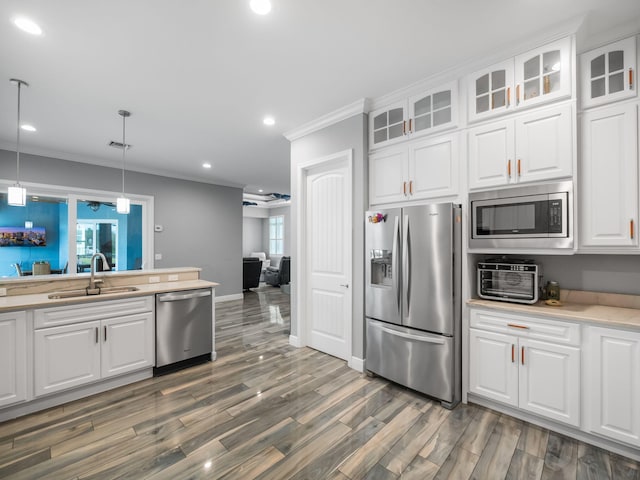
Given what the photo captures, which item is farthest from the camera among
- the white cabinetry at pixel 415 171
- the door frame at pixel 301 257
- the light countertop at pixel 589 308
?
the door frame at pixel 301 257

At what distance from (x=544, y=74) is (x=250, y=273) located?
7.34 meters

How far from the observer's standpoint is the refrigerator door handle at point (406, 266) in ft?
8.96

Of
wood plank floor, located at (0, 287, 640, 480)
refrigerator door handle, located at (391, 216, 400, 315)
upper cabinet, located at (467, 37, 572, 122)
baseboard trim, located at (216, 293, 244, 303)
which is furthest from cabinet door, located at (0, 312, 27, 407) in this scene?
baseboard trim, located at (216, 293, 244, 303)

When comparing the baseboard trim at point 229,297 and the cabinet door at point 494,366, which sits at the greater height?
the cabinet door at point 494,366

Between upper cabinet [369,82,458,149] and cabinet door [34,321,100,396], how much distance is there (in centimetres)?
338

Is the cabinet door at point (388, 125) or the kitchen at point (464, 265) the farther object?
the cabinet door at point (388, 125)

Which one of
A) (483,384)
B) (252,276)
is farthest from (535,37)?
(252,276)

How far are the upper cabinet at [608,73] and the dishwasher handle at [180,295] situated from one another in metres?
3.92

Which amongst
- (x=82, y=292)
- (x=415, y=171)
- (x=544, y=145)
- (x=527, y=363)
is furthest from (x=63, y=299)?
(x=544, y=145)

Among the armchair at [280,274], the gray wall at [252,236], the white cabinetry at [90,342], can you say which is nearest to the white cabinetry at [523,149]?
the white cabinetry at [90,342]

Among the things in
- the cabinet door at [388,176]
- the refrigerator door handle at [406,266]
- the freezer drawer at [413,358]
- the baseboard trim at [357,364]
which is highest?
the cabinet door at [388,176]

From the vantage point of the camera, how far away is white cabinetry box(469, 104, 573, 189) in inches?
83.9

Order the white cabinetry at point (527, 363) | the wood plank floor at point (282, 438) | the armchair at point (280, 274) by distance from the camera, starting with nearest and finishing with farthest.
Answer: the wood plank floor at point (282, 438), the white cabinetry at point (527, 363), the armchair at point (280, 274)

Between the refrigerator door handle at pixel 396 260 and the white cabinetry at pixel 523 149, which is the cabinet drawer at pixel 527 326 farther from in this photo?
the white cabinetry at pixel 523 149
